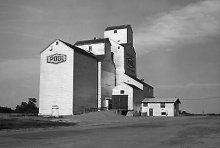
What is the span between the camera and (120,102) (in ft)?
204

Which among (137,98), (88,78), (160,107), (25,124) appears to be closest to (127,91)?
(137,98)

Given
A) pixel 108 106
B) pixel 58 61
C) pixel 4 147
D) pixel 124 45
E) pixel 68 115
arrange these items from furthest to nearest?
pixel 124 45, pixel 108 106, pixel 58 61, pixel 68 115, pixel 4 147

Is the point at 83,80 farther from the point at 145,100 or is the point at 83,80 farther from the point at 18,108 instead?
the point at 18,108

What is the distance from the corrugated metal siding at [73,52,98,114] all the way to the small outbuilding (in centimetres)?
Answer: 1463

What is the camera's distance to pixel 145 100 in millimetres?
67688

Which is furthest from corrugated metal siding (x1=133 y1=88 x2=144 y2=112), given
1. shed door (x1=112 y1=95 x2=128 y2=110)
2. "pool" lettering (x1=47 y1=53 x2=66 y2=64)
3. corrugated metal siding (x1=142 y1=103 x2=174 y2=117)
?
"pool" lettering (x1=47 y1=53 x2=66 y2=64)

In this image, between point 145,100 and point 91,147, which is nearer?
point 91,147

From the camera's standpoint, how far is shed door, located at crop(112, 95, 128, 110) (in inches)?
2429

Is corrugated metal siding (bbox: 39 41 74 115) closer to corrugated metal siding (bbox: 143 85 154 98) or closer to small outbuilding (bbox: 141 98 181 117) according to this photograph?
small outbuilding (bbox: 141 98 181 117)

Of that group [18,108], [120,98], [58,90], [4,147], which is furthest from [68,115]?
[4,147]

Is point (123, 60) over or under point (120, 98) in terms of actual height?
over

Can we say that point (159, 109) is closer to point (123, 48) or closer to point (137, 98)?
point (137, 98)

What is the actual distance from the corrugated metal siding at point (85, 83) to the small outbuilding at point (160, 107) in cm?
1463

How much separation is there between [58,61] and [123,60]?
22578 mm
